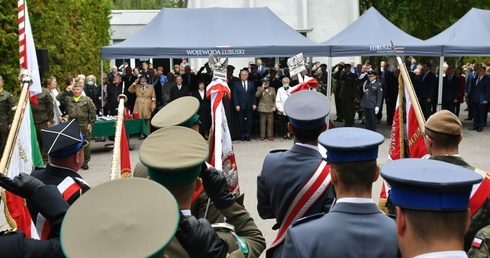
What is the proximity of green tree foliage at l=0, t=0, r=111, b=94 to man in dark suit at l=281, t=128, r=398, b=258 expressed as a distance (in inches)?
522

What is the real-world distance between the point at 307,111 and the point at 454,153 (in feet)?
3.16

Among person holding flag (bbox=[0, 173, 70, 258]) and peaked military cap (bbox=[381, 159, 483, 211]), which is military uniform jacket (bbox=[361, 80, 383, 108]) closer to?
person holding flag (bbox=[0, 173, 70, 258])

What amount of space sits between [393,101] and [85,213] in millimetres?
19813

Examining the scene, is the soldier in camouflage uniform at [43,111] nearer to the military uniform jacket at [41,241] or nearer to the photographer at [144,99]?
the photographer at [144,99]

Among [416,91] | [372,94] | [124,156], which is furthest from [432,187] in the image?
[416,91]

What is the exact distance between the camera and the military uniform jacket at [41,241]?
2.88 m

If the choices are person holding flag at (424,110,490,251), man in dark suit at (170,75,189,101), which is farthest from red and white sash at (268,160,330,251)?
man in dark suit at (170,75,189,101)

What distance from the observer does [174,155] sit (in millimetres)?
2953

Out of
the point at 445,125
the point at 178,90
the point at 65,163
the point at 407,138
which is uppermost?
the point at 445,125

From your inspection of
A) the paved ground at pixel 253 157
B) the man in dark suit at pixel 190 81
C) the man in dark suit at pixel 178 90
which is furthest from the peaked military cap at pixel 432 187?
the man in dark suit at pixel 190 81

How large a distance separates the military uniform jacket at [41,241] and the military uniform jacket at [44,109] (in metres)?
10.1

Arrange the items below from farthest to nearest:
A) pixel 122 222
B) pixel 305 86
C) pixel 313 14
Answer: pixel 313 14, pixel 305 86, pixel 122 222

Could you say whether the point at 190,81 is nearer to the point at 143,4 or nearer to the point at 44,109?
the point at 44,109

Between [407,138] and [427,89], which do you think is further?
[427,89]
